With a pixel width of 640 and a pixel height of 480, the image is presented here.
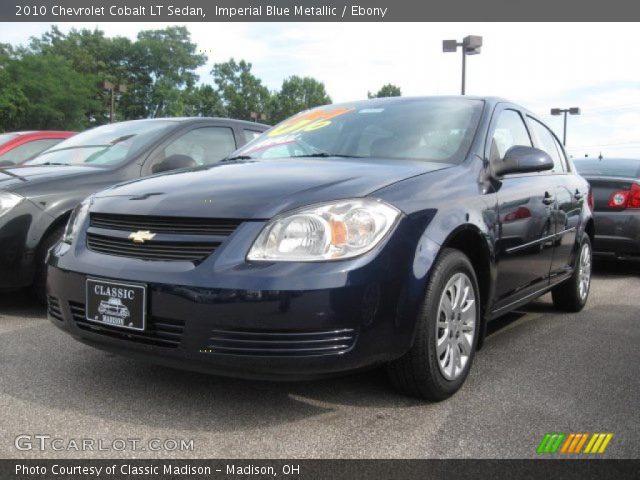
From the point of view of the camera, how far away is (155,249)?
2.62m

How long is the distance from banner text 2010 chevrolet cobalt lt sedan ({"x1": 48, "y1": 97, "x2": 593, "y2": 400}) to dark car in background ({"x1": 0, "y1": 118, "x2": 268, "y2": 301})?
4.14 ft

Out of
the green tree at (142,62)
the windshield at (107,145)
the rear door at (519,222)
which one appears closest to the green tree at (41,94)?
the green tree at (142,62)

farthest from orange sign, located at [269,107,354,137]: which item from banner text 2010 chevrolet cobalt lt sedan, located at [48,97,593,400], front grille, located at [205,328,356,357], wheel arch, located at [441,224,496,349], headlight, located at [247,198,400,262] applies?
front grille, located at [205,328,356,357]

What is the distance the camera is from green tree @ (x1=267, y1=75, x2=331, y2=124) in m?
87.9

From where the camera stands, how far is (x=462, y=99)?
3.86 meters

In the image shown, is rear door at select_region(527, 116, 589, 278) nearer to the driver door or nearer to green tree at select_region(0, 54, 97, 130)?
the driver door

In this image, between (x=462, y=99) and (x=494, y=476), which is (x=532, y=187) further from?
(x=494, y=476)

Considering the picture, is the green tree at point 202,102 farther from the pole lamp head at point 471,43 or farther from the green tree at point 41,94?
the pole lamp head at point 471,43

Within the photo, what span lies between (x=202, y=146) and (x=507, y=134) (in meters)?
2.67

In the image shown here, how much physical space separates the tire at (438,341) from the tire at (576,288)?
210cm

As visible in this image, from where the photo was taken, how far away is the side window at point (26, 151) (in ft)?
21.9

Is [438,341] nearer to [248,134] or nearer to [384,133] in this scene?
[384,133]

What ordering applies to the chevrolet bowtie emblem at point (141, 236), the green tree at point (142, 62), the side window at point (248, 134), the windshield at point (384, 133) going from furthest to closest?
the green tree at point (142, 62) < the side window at point (248, 134) < the windshield at point (384, 133) < the chevrolet bowtie emblem at point (141, 236)

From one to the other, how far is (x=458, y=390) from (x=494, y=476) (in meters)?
0.83
